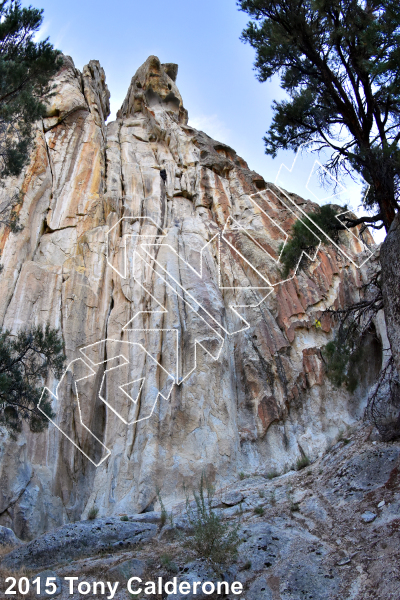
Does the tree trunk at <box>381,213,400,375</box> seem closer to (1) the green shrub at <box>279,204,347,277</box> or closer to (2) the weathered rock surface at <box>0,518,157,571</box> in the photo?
(1) the green shrub at <box>279,204,347,277</box>

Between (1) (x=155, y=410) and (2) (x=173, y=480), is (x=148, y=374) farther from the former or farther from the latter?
(2) (x=173, y=480)

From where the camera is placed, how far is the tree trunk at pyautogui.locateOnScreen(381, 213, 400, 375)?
329 inches

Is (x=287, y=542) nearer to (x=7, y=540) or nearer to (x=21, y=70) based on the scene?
(x=7, y=540)

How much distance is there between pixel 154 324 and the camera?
18.1 metres

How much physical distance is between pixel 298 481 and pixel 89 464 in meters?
7.65

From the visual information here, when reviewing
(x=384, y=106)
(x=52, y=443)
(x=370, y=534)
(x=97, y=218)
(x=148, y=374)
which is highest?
(x=97, y=218)

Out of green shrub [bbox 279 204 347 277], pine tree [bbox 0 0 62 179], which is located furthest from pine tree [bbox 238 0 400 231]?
pine tree [bbox 0 0 62 179]

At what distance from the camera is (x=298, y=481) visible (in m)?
11.2

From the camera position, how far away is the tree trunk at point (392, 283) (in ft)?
27.4

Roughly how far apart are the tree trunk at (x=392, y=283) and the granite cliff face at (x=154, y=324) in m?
3.60

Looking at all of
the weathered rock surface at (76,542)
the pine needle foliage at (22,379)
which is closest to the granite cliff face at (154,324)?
the pine needle foliage at (22,379)

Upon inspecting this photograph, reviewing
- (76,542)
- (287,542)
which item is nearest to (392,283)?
(287,542)

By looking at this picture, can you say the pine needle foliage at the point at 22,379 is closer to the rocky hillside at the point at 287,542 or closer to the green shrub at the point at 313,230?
the rocky hillside at the point at 287,542

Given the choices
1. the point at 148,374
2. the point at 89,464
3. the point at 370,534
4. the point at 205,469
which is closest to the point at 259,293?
the point at 148,374
